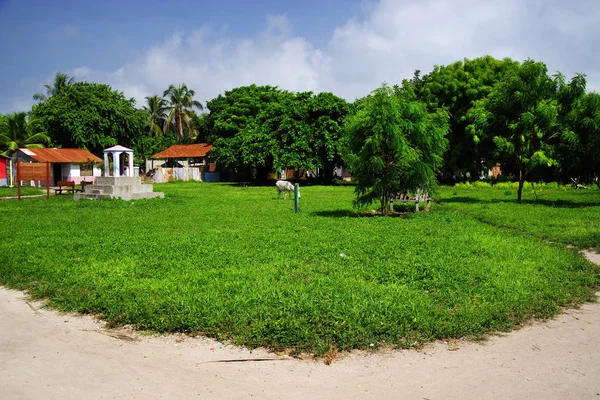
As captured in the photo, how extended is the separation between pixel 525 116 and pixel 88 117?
3783 cm

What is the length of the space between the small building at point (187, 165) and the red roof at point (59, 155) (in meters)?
8.61

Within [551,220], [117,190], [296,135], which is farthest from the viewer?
[296,135]

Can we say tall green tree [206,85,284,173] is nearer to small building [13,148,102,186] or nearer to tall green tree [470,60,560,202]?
small building [13,148,102,186]

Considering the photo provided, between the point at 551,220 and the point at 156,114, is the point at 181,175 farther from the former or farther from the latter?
the point at 551,220

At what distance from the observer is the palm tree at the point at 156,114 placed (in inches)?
2511

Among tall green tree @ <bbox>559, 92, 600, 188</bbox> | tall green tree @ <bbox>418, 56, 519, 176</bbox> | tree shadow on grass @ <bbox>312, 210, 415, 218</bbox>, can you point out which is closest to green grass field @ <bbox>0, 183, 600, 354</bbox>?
tree shadow on grass @ <bbox>312, 210, 415, 218</bbox>

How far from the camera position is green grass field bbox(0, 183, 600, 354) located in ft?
17.2

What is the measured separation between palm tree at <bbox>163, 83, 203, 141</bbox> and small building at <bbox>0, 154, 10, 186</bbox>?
86.2 feet

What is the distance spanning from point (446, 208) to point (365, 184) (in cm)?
486

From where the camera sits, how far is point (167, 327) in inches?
209

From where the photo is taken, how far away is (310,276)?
714cm

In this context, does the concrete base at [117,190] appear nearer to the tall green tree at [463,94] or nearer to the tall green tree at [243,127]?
the tall green tree at [243,127]

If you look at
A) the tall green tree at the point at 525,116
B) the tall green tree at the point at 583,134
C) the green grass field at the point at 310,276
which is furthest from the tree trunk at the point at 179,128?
the green grass field at the point at 310,276

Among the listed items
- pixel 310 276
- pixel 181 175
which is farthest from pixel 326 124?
pixel 310 276
